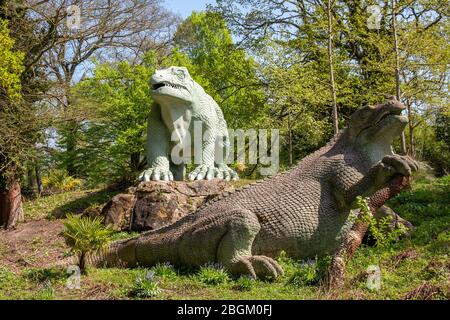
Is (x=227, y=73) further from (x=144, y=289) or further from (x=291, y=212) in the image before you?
(x=144, y=289)

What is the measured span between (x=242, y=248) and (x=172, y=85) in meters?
5.91

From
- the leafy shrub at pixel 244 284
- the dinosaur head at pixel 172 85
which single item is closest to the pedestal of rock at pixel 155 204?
the dinosaur head at pixel 172 85

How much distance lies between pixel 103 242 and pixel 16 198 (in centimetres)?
1038

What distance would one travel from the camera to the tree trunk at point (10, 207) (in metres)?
16.4

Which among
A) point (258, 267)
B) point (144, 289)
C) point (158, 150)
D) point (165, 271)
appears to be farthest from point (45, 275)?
point (158, 150)

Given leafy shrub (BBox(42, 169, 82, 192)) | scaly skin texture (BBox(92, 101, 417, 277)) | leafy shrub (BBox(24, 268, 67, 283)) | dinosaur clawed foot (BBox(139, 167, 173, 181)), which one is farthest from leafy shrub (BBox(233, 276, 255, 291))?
leafy shrub (BBox(42, 169, 82, 192))

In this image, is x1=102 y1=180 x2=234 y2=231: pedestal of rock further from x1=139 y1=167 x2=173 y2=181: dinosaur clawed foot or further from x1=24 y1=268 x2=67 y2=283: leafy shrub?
x1=24 y1=268 x2=67 y2=283: leafy shrub

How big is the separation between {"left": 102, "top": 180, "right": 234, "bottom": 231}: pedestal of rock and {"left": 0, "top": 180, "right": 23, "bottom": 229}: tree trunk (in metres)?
5.37

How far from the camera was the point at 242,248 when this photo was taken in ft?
23.3

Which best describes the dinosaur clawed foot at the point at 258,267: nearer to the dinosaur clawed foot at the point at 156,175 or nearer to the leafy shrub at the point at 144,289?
the leafy shrub at the point at 144,289

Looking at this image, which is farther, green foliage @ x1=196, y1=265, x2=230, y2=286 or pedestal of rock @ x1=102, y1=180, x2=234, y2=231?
pedestal of rock @ x1=102, y1=180, x2=234, y2=231

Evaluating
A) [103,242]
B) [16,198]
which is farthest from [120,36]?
[103,242]

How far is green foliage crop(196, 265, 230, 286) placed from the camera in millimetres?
6691

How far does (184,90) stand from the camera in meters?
12.4
